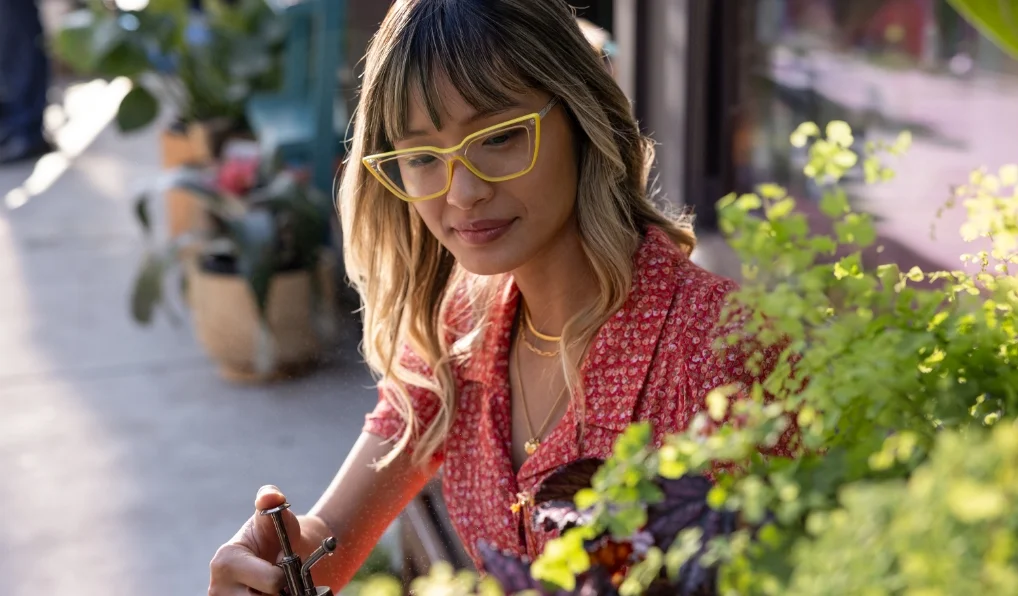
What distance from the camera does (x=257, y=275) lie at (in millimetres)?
3752

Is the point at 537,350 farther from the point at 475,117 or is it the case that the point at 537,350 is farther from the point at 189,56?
the point at 189,56

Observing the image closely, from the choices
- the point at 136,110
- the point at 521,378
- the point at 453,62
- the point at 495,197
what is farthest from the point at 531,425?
the point at 136,110

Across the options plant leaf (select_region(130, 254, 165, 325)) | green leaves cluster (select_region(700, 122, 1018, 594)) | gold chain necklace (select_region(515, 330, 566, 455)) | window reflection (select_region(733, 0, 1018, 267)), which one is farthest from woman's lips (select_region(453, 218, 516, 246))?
plant leaf (select_region(130, 254, 165, 325))

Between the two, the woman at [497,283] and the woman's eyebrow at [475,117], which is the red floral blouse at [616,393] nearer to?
the woman at [497,283]

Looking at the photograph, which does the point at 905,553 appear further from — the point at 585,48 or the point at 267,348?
the point at 267,348

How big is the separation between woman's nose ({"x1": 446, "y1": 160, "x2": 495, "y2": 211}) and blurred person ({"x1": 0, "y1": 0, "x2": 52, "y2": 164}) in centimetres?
647

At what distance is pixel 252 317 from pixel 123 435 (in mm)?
569

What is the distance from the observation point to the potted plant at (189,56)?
182 inches

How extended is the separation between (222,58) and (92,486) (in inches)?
81.7

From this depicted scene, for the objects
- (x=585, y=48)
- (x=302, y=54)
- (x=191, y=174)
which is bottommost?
(x=191, y=174)

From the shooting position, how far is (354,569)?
1361 mm

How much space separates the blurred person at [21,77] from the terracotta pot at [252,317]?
3.59 m

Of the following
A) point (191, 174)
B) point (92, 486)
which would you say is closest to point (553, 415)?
point (92, 486)

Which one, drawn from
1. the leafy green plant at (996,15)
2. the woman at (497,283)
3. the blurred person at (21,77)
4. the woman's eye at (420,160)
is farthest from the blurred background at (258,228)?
the blurred person at (21,77)
